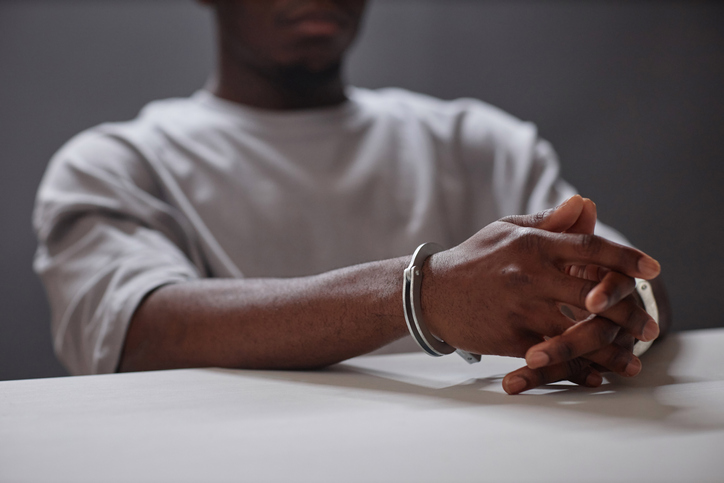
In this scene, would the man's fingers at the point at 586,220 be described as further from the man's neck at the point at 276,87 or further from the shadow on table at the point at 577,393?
the man's neck at the point at 276,87

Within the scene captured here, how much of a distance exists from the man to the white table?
0.18 feet

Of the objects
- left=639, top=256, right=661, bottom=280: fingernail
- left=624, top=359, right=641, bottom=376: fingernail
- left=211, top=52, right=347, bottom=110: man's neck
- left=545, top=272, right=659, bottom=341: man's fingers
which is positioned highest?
left=211, top=52, right=347, bottom=110: man's neck

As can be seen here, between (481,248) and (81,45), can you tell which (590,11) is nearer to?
(81,45)

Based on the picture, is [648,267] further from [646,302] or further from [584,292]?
[646,302]

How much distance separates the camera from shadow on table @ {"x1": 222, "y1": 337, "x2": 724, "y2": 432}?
400 millimetres

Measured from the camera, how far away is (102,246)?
Result: 84 cm

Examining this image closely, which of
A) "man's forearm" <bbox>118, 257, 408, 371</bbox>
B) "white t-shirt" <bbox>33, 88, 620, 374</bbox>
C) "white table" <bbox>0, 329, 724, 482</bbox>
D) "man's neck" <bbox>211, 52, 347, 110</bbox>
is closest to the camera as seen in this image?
"white table" <bbox>0, 329, 724, 482</bbox>

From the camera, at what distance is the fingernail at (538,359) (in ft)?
1.50

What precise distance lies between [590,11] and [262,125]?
1352 mm

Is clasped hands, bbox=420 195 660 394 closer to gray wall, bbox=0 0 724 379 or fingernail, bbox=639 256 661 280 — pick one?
fingernail, bbox=639 256 661 280

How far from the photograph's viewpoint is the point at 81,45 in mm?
1643

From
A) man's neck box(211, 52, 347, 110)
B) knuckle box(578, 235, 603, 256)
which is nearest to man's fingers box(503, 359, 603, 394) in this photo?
knuckle box(578, 235, 603, 256)

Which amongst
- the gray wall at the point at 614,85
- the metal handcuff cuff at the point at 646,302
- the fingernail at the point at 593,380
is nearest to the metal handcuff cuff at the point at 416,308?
the fingernail at the point at 593,380

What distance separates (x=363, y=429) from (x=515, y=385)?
15cm
